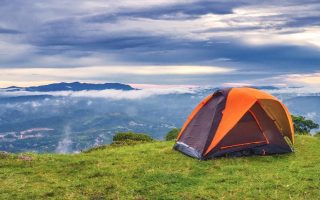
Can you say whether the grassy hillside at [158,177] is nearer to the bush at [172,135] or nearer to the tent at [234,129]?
the tent at [234,129]

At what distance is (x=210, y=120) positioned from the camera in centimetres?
2258

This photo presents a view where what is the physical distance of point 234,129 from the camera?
72.6 ft

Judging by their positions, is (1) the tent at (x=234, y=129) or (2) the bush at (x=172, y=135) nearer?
(1) the tent at (x=234, y=129)

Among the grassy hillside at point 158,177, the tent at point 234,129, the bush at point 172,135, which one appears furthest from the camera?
the bush at point 172,135

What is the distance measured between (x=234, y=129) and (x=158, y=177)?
6.58 m

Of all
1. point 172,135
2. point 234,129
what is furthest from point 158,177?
point 172,135

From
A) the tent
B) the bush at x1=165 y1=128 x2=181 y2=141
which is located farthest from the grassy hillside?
the bush at x1=165 y1=128 x2=181 y2=141

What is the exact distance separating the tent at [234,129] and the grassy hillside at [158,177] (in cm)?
71

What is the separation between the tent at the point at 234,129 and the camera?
71.6 ft

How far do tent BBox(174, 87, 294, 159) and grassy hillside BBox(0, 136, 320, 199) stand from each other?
2.32 feet

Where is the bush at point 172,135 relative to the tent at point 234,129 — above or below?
below

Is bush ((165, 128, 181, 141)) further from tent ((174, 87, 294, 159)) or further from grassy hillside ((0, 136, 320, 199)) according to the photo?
grassy hillside ((0, 136, 320, 199))

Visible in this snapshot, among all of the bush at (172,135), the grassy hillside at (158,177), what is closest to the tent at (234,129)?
the grassy hillside at (158,177)

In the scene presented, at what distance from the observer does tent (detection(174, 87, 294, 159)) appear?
21812mm
